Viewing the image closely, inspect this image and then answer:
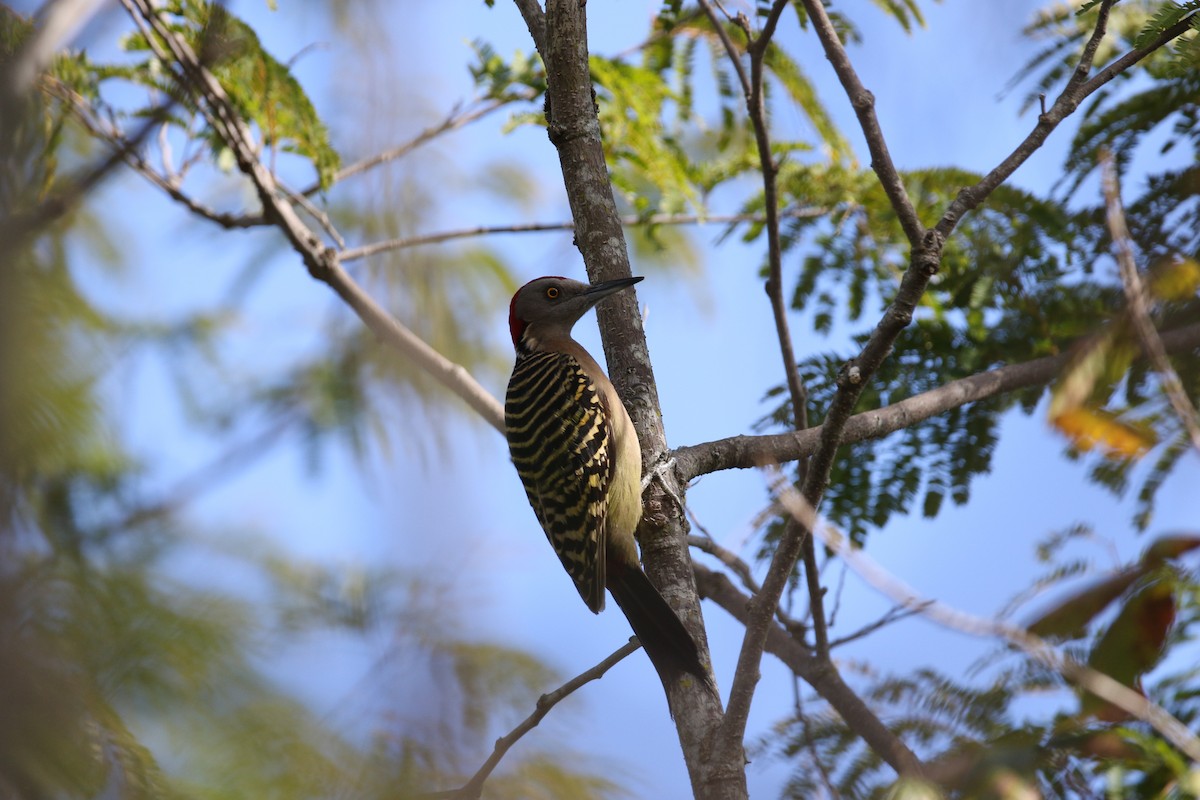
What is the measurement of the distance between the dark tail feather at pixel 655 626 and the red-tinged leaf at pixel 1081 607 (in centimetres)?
121

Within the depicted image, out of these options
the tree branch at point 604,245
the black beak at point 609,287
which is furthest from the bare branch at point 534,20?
the black beak at point 609,287

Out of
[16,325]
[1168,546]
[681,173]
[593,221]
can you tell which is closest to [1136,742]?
[1168,546]

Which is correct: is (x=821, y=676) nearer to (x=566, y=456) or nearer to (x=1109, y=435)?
(x=566, y=456)

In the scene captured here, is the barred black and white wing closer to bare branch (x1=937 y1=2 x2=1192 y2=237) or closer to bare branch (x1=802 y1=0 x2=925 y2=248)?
bare branch (x1=802 y1=0 x2=925 y2=248)

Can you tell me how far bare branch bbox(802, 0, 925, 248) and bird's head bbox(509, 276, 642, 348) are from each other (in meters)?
2.15

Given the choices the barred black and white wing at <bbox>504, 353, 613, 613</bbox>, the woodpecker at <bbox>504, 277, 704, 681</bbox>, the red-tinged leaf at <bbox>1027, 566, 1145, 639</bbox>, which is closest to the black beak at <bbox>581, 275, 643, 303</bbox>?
the woodpecker at <bbox>504, 277, 704, 681</bbox>

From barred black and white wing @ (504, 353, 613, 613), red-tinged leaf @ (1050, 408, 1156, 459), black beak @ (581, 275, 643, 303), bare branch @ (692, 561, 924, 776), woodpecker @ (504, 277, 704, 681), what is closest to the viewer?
red-tinged leaf @ (1050, 408, 1156, 459)

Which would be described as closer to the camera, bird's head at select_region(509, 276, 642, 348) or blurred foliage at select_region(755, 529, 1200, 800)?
blurred foliage at select_region(755, 529, 1200, 800)

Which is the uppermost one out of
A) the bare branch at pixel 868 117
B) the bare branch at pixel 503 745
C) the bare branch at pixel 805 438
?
the bare branch at pixel 868 117

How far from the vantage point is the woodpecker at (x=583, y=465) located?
3.81m

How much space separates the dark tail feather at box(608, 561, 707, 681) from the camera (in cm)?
334

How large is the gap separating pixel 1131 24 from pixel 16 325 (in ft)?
17.9

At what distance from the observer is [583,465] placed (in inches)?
182

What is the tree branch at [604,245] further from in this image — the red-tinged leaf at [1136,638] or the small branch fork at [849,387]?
the red-tinged leaf at [1136,638]
